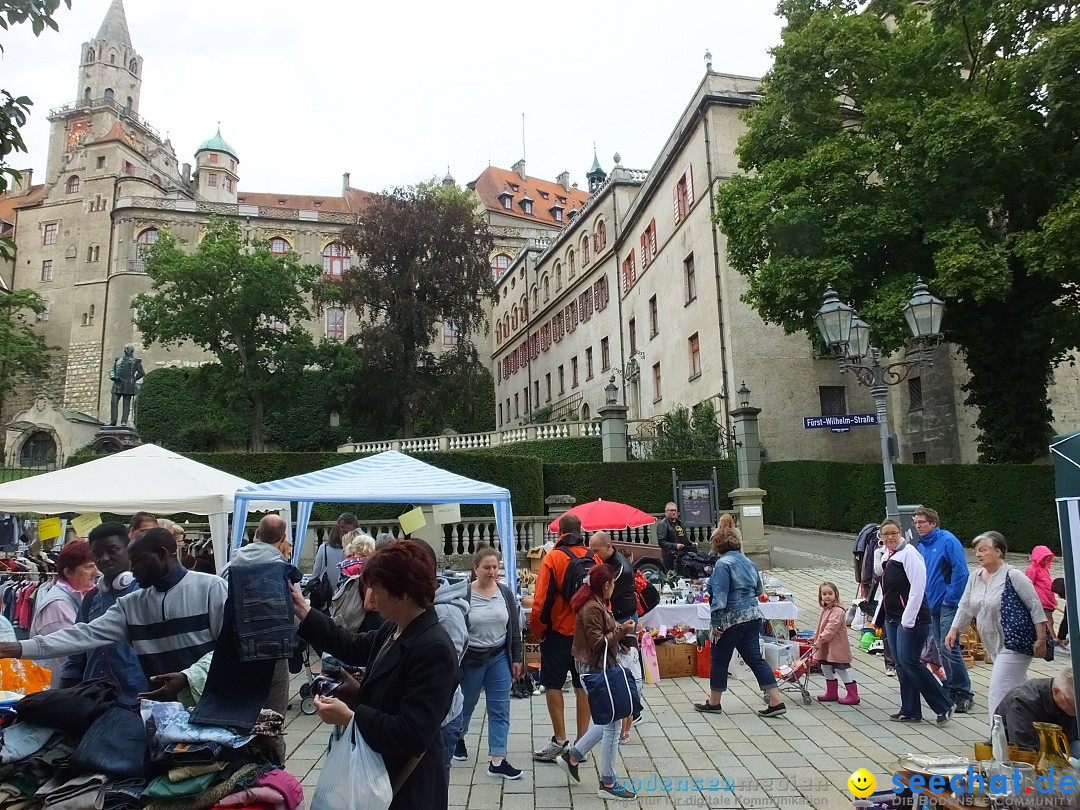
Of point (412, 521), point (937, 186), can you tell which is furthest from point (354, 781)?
point (937, 186)

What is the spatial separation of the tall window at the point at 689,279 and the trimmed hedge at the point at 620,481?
10292 millimetres

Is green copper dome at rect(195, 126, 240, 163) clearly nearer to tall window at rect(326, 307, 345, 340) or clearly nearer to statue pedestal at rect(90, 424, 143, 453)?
tall window at rect(326, 307, 345, 340)

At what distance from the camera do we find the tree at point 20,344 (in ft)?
156

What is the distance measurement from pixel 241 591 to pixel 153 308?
39929 mm

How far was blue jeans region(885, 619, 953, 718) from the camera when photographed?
261 inches

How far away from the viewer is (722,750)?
6121 mm

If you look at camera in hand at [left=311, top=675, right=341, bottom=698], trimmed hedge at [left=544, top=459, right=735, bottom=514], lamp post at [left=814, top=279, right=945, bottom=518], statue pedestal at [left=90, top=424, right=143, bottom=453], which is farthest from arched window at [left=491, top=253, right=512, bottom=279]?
camera in hand at [left=311, top=675, right=341, bottom=698]

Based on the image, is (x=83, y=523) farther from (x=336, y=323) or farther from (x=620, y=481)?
(x=336, y=323)

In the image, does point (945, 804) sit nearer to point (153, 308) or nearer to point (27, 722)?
point (27, 722)

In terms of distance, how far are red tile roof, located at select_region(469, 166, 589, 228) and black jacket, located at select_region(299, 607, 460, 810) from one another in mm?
64028

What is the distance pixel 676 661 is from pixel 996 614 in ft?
13.9

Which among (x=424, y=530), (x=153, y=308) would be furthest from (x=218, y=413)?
(x=424, y=530)

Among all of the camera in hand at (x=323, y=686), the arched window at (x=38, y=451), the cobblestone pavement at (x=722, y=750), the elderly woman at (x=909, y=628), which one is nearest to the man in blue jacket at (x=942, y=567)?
the elderly woman at (x=909, y=628)

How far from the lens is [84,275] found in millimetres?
55875
